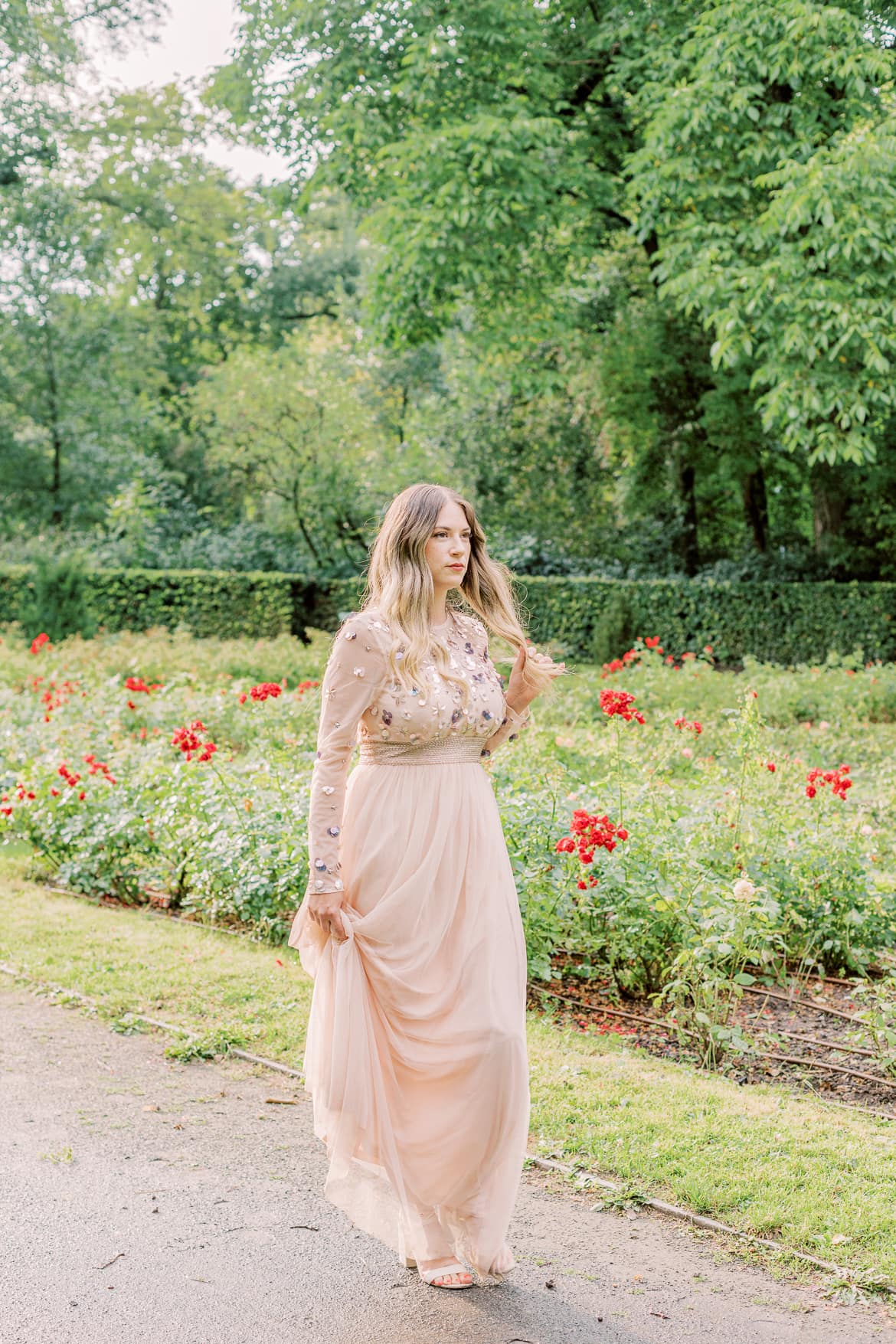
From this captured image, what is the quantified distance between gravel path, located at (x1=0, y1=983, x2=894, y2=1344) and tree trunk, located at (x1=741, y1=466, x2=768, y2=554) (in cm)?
1759

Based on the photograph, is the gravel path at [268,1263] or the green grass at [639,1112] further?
the green grass at [639,1112]

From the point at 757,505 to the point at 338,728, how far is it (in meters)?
18.7

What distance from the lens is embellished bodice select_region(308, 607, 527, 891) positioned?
288 centimetres

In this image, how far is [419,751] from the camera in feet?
9.78

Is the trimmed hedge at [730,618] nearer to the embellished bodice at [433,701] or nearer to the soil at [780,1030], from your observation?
the soil at [780,1030]

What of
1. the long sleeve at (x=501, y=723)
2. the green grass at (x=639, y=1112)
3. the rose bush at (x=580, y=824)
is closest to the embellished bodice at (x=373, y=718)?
the long sleeve at (x=501, y=723)

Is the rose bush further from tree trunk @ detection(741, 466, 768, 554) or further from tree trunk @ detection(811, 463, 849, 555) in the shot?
tree trunk @ detection(741, 466, 768, 554)

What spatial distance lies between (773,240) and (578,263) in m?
4.38

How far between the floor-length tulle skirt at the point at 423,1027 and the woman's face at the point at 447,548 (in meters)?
0.47

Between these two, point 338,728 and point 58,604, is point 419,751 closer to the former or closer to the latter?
A: point 338,728

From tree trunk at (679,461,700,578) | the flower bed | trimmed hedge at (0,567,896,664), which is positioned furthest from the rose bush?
tree trunk at (679,461,700,578)

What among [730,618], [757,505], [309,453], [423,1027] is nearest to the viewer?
[423,1027]

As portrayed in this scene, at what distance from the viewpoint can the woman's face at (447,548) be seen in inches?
118

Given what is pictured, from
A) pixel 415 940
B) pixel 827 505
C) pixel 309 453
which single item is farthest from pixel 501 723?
pixel 309 453
